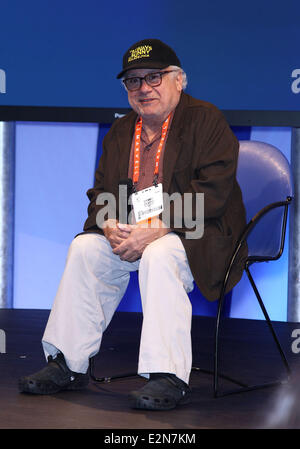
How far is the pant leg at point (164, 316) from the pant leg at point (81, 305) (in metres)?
0.26

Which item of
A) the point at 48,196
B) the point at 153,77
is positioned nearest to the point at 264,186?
the point at 153,77

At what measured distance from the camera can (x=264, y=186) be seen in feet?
9.18

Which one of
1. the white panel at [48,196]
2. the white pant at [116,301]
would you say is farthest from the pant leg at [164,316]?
the white panel at [48,196]

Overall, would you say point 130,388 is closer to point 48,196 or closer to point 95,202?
point 95,202

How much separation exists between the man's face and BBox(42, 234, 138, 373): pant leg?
22.0 inches

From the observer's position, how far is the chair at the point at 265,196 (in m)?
2.64

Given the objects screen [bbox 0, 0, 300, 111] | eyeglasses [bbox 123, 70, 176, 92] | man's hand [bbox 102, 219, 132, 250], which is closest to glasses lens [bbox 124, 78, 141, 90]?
eyeglasses [bbox 123, 70, 176, 92]

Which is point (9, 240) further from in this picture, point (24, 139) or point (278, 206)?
point (278, 206)

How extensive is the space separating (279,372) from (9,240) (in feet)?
7.42

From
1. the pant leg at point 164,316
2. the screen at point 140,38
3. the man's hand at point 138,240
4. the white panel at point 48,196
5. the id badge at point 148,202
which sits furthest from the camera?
the white panel at point 48,196

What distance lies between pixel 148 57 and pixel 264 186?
0.72 m

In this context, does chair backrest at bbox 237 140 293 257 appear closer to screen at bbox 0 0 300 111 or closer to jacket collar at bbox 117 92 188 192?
jacket collar at bbox 117 92 188 192

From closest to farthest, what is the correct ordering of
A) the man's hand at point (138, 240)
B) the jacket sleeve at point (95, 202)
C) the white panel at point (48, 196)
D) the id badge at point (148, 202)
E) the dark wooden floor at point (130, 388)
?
the dark wooden floor at point (130, 388) < the man's hand at point (138, 240) < the id badge at point (148, 202) < the jacket sleeve at point (95, 202) < the white panel at point (48, 196)

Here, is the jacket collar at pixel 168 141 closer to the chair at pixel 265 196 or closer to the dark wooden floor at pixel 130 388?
the chair at pixel 265 196
